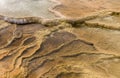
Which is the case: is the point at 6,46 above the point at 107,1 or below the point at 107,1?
below

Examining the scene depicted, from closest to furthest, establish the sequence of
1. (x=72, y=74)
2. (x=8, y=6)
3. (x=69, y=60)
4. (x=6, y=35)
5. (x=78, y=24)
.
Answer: (x=72, y=74) < (x=69, y=60) < (x=6, y=35) < (x=78, y=24) < (x=8, y=6)

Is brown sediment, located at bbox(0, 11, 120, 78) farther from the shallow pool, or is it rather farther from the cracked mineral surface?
the shallow pool

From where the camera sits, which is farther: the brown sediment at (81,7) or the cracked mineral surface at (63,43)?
the brown sediment at (81,7)

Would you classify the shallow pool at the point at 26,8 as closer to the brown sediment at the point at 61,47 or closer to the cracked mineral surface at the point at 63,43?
the cracked mineral surface at the point at 63,43

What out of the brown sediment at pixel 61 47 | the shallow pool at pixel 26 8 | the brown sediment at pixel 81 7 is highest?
the brown sediment at pixel 81 7

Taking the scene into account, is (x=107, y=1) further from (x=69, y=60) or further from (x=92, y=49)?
(x=69, y=60)

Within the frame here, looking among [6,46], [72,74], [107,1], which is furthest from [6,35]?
[107,1]

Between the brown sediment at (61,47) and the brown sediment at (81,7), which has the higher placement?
the brown sediment at (81,7)

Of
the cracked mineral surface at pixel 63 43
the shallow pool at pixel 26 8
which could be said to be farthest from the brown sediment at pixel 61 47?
the shallow pool at pixel 26 8

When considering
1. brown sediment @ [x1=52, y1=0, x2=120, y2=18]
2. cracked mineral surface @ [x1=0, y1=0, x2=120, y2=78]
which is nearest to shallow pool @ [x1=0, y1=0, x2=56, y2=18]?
cracked mineral surface @ [x1=0, y1=0, x2=120, y2=78]
